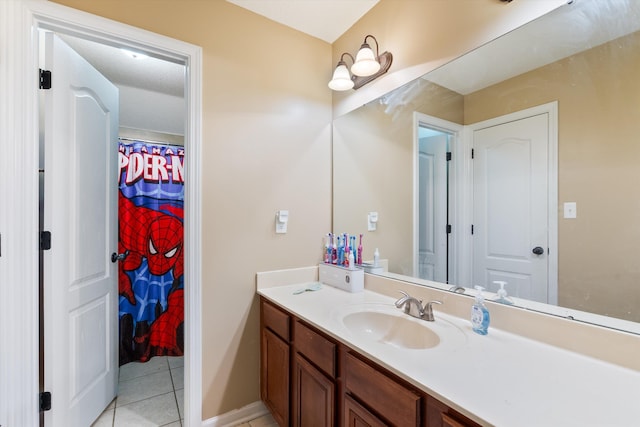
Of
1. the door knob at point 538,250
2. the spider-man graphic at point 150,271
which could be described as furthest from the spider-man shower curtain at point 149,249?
the door knob at point 538,250

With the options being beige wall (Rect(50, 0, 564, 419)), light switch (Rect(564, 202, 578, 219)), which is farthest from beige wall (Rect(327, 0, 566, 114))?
light switch (Rect(564, 202, 578, 219))

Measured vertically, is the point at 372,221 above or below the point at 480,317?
above

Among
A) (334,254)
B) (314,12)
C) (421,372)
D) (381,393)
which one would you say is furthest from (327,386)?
(314,12)

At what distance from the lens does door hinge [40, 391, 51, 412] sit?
53.5 inches

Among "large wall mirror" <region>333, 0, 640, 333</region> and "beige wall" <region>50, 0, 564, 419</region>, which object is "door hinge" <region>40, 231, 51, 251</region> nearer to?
"beige wall" <region>50, 0, 564, 419</region>

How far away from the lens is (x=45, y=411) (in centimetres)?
137

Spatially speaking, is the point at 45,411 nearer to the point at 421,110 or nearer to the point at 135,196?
the point at 135,196

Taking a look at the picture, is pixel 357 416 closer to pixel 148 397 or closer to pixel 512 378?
pixel 512 378

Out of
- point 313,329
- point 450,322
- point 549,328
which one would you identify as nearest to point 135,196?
point 313,329

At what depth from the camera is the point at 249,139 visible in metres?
1.75

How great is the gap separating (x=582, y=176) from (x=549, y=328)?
554 mm

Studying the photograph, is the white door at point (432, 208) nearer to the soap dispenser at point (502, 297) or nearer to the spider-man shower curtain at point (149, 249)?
the soap dispenser at point (502, 297)

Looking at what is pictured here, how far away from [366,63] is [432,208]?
0.90 m

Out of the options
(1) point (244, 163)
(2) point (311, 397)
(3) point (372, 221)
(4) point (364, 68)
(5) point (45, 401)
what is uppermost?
(4) point (364, 68)
